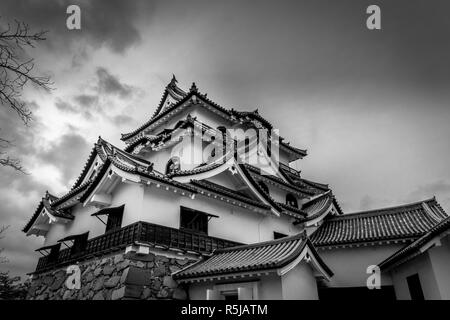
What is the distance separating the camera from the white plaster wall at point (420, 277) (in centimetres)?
978

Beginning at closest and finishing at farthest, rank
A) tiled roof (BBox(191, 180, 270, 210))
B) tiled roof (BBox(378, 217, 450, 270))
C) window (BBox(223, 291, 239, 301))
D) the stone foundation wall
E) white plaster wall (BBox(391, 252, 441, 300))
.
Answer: tiled roof (BBox(378, 217, 450, 270))
white plaster wall (BBox(391, 252, 441, 300))
the stone foundation wall
window (BBox(223, 291, 239, 301))
tiled roof (BBox(191, 180, 270, 210))

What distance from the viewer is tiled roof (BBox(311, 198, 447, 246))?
1459cm

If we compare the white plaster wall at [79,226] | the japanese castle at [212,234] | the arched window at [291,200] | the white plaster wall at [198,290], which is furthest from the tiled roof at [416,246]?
the white plaster wall at [79,226]

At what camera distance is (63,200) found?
1616 cm

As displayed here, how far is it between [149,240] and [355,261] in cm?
1039

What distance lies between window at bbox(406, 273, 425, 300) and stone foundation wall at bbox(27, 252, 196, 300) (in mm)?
8654

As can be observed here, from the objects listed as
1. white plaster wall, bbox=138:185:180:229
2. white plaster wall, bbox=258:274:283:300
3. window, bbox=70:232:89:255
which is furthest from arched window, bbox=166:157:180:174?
white plaster wall, bbox=258:274:283:300

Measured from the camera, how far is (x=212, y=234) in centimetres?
1348

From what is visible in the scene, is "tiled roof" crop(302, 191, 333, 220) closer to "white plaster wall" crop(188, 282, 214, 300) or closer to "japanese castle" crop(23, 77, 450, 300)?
"japanese castle" crop(23, 77, 450, 300)

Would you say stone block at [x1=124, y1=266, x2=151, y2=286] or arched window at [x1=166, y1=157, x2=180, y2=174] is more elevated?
arched window at [x1=166, y1=157, x2=180, y2=174]

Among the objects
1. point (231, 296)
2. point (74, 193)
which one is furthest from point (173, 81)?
point (231, 296)

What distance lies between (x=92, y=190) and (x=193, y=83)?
10.8m
